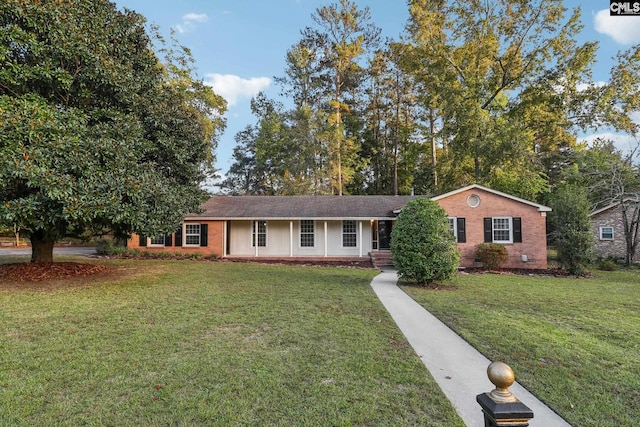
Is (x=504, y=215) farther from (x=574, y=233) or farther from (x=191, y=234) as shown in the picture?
(x=191, y=234)

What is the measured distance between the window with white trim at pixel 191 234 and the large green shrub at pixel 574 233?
55.7 feet

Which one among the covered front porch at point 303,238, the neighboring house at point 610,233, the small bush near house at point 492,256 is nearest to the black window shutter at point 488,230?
the small bush near house at point 492,256

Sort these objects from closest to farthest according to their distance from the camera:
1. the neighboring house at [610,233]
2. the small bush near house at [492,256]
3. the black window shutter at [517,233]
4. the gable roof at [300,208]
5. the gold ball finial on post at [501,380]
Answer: the gold ball finial on post at [501,380]
the small bush near house at [492,256]
the black window shutter at [517,233]
the gable roof at [300,208]
the neighboring house at [610,233]

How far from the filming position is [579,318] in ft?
21.5

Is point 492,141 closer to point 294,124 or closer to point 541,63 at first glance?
point 541,63

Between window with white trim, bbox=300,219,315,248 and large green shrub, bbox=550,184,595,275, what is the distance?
1126cm

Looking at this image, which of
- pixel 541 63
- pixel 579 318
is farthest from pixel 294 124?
pixel 579 318

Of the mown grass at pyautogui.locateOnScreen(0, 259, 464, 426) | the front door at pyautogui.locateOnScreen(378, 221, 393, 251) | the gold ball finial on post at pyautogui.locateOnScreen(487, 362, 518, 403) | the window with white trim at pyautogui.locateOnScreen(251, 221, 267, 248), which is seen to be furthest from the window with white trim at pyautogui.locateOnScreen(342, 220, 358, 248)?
the gold ball finial on post at pyautogui.locateOnScreen(487, 362, 518, 403)

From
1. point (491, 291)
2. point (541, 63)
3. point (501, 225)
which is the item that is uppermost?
point (541, 63)

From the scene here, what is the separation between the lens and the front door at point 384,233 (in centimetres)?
1839

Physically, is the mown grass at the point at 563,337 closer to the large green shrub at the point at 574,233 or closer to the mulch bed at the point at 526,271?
the large green shrub at the point at 574,233

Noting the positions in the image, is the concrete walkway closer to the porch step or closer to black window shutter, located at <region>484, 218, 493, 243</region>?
the porch step

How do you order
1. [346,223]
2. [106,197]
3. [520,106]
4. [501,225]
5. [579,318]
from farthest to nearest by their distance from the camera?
[520,106]
[346,223]
[501,225]
[106,197]
[579,318]

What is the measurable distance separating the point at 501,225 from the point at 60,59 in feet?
55.8
